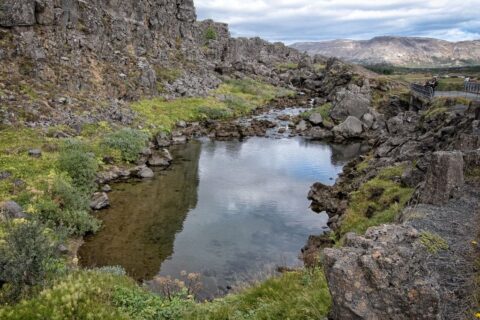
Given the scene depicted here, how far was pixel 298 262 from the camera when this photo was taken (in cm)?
2322

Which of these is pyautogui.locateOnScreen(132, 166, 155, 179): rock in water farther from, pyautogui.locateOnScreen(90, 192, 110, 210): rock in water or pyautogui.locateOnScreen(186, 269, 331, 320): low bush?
pyautogui.locateOnScreen(186, 269, 331, 320): low bush

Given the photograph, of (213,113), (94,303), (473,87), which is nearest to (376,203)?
(94,303)

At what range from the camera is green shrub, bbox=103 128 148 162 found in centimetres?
4006

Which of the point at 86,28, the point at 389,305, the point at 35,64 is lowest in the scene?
the point at 389,305

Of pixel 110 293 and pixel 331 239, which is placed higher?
pixel 110 293

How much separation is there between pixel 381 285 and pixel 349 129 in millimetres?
51948

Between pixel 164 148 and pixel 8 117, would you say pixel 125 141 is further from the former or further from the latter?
pixel 8 117

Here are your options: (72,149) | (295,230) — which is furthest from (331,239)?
(72,149)

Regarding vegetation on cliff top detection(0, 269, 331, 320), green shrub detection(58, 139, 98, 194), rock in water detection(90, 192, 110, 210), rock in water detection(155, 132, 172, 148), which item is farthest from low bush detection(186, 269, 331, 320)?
rock in water detection(155, 132, 172, 148)

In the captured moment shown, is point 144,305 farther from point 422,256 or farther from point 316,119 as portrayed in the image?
point 316,119

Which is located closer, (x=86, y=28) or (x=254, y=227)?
(x=254, y=227)

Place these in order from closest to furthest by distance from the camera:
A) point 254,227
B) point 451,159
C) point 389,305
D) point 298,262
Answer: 1. point 389,305
2. point 451,159
3. point 298,262
4. point 254,227

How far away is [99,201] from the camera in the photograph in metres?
29.1

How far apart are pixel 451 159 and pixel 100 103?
41860 millimetres
